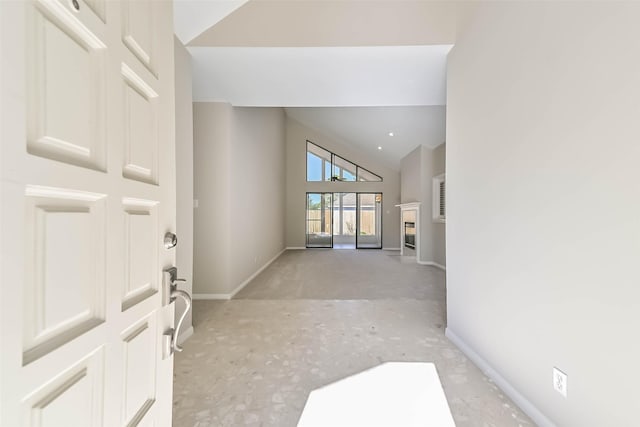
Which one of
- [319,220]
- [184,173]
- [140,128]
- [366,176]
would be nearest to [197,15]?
[184,173]

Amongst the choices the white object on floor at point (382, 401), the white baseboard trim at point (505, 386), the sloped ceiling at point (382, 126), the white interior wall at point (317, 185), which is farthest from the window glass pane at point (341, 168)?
the white object on floor at point (382, 401)

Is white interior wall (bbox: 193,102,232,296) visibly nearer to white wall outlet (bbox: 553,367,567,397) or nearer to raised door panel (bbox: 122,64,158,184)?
raised door panel (bbox: 122,64,158,184)

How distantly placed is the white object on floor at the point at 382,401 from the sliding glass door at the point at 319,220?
25.3 ft

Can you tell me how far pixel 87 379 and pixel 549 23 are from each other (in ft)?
7.58

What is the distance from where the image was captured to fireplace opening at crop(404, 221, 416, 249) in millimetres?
8086

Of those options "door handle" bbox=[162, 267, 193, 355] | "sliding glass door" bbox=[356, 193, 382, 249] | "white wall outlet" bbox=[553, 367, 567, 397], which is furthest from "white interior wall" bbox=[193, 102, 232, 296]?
"sliding glass door" bbox=[356, 193, 382, 249]

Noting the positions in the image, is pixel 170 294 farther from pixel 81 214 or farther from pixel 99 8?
pixel 99 8

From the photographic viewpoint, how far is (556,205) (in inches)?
57.9

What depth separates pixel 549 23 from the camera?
4.97 feet

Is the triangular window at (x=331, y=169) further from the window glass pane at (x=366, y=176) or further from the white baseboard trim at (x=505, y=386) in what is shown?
the white baseboard trim at (x=505, y=386)

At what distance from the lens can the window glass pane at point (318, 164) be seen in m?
9.76

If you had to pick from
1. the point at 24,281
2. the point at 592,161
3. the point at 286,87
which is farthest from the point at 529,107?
the point at 286,87

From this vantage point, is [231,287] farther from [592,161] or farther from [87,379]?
[592,161]

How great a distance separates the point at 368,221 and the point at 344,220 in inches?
32.4
